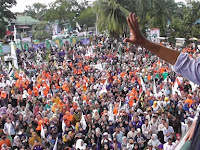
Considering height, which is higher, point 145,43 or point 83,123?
point 145,43

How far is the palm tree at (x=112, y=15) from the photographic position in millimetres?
20094

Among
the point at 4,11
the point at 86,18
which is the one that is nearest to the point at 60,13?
the point at 86,18

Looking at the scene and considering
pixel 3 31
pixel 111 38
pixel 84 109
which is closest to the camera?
pixel 84 109

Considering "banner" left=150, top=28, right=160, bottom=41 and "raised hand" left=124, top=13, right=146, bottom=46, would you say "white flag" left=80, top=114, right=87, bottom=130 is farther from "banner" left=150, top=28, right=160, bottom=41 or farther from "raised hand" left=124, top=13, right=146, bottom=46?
"banner" left=150, top=28, right=160, bottom=41

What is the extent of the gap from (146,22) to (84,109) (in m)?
22.7

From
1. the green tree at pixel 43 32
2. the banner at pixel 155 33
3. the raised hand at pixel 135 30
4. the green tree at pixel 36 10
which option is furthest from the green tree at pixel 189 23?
the green tree at pixel 36 10

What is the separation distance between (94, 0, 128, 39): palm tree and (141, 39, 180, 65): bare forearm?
19.2m

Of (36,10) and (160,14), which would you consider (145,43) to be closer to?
(160,14)

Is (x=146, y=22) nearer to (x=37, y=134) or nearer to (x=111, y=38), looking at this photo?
(x=111, y=38)

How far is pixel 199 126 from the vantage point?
1158 mm

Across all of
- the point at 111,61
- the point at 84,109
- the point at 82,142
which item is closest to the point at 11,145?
the point at 82,142

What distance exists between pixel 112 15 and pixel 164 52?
19690 millimetres

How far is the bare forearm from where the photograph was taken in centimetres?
115

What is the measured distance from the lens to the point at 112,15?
2022 cm
